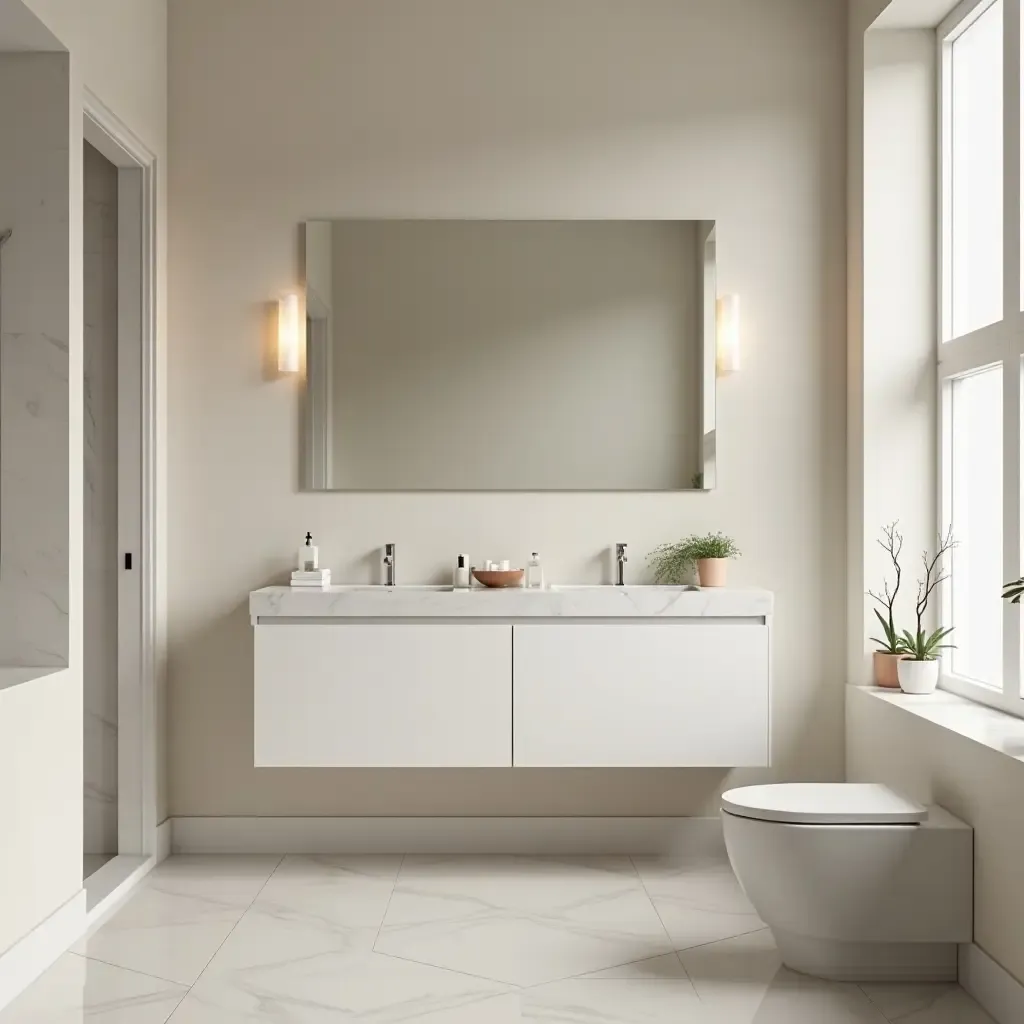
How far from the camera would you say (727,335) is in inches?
137

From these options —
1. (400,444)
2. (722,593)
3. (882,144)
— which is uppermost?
(882,144)

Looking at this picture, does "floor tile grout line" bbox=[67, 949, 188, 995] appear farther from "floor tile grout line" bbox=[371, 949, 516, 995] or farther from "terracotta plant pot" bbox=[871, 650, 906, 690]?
"terracotta plant pot" bbox=[871, 650, 906, 690]

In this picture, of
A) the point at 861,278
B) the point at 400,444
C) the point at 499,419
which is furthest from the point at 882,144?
the point at 400,444

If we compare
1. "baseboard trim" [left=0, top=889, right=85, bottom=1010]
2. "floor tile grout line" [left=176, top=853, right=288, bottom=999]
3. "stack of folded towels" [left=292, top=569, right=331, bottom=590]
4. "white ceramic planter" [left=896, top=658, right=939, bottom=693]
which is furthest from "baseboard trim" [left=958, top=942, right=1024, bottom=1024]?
"baseboard trim" [left=0, top=889, right=85, bottom=1010]

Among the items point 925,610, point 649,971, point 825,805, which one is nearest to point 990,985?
point 825,805

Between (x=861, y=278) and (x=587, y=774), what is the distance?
180cm

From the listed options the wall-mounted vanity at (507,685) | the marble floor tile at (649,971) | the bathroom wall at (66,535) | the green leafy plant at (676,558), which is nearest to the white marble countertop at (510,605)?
the wall-mounted vanity at (507,685)

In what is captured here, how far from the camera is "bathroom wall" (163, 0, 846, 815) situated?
3492mm

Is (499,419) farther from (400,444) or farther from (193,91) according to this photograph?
(193,91)

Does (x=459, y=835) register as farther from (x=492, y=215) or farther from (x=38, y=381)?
(x=492, y=215)

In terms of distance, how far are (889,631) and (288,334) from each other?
2080mm

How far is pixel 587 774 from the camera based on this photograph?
11.4 ft

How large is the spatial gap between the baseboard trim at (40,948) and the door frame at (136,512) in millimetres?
575

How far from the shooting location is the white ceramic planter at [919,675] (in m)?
3.08
